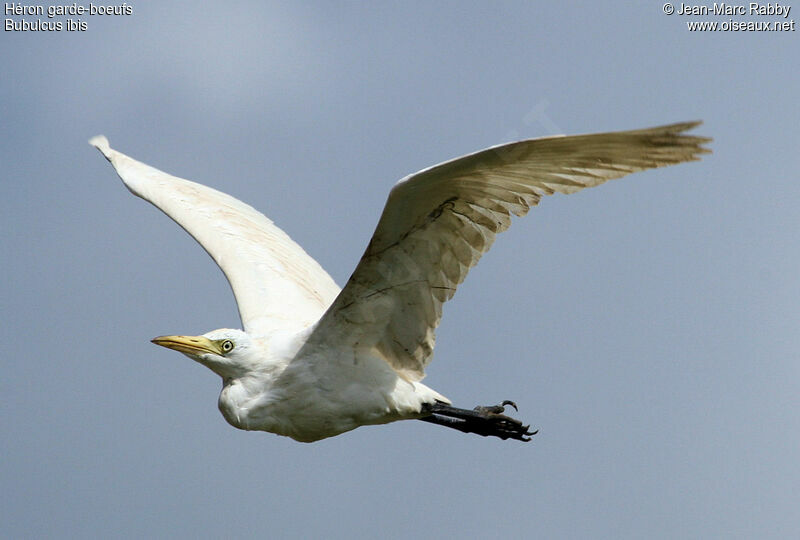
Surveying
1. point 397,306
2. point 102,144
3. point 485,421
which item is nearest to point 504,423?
point 485,421

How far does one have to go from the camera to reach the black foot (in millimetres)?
11062

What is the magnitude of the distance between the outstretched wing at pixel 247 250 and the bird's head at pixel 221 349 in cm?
46

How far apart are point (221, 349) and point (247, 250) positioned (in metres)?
2.39

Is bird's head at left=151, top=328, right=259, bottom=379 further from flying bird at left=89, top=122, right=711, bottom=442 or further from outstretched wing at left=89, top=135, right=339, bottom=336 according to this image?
outstretched wing at left=89, top=135, right=339, bottom=336

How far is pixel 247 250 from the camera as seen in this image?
489 inches

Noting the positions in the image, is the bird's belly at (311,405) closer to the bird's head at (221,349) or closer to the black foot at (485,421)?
the bird's head at (221,349)

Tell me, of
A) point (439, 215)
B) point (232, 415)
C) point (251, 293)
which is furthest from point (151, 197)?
point (439, 215)

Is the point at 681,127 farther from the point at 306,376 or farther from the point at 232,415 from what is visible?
the point at 232,415

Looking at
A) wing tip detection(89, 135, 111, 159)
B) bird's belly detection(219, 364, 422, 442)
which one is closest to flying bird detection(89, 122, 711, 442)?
bird's belly detection(219, 364, 422, 442)

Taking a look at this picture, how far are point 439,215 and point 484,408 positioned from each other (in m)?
2.78

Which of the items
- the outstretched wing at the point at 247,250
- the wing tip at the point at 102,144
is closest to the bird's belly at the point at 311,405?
the outstretched wing at the point at 247,250

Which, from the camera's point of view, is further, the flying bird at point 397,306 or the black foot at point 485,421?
the black foot at point 485,421

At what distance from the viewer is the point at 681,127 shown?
25.9ft

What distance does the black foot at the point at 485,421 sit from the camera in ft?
36.3
